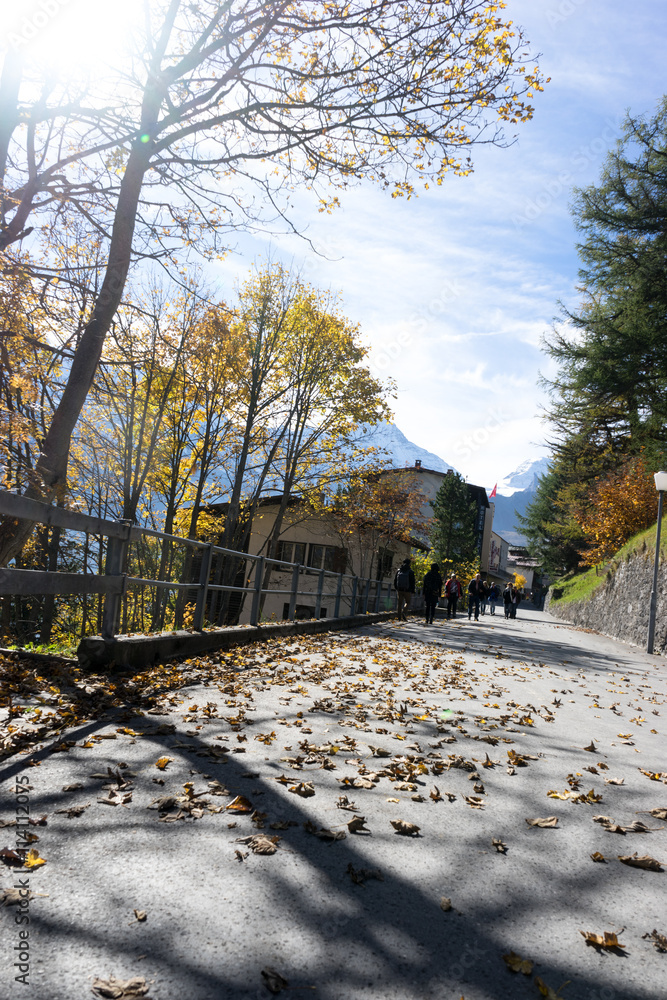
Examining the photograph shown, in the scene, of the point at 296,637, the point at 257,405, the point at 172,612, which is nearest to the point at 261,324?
the point at 257,405

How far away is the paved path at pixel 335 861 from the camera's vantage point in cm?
219

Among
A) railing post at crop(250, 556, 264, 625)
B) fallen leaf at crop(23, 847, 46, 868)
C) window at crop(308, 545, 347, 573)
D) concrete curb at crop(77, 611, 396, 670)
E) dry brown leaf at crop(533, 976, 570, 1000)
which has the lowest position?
fallen leaf at crop(23, 847, 46, 868)

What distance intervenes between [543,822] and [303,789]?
1275 mm

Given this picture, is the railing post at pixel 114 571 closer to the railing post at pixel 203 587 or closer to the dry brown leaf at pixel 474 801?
the railing post at pixel 203 587

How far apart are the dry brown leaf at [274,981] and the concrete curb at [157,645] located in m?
4.74

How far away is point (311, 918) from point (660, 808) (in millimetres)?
2622

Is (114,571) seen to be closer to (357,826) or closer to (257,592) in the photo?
(357,826)

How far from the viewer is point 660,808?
13.6ft

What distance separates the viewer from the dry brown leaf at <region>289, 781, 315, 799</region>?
3.81 metres

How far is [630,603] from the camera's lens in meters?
24.4

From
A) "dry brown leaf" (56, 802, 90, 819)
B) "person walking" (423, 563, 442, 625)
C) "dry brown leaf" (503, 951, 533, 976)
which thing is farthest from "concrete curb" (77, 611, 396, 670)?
"person walking" (423, 563, 442, 625)

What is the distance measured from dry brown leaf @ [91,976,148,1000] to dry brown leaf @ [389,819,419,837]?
163cm

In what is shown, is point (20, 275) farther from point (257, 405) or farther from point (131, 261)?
point (257, 405)

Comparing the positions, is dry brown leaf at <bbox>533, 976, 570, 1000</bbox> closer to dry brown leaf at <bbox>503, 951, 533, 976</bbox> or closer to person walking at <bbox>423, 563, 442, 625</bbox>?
dry brown leaf at <bbox>503, 951, 533, 976</bbox>
